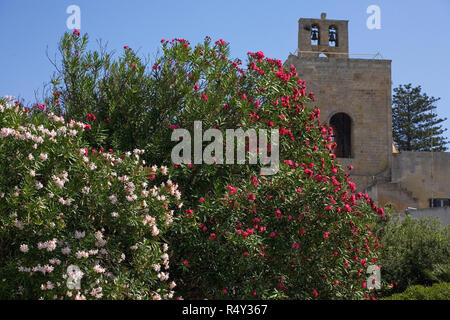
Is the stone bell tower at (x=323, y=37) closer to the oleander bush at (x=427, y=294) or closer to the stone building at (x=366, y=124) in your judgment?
the stone building at (x=366, y=124)

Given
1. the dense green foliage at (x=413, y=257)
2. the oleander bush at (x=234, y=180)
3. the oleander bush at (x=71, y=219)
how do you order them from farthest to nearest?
the dense green foliage at (x=413, y=257) < the oleander bush at (x=234, y=180) < the oleander bush at (x=71, y=219)

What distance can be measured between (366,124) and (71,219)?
66.9ft

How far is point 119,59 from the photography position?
7457 millimetres

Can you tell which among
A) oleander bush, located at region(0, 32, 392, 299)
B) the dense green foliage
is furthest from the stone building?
oleander bush, located at region(0, 32, 392, 299)

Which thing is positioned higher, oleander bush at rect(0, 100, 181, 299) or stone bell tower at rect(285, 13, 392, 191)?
stone bell tower at rect(285, 13, 392, 191)

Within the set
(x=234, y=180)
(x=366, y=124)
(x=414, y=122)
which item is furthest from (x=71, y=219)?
(x=414, y=122)

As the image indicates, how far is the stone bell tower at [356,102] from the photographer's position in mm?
23844

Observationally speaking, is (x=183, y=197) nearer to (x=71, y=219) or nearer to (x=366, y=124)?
(x=71, y=219)

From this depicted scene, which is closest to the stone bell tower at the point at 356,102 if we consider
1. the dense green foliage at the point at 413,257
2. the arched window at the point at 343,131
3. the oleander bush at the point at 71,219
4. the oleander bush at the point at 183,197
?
the arched window at the point at 343,131

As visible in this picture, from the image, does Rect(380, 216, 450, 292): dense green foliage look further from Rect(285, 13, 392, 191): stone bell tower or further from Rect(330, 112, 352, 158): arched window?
Rect(330, 112, 352, 158): arched window

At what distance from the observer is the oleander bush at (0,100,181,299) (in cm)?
505

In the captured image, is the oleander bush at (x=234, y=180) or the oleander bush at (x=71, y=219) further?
the oleander bush at (x=234, y=180)
